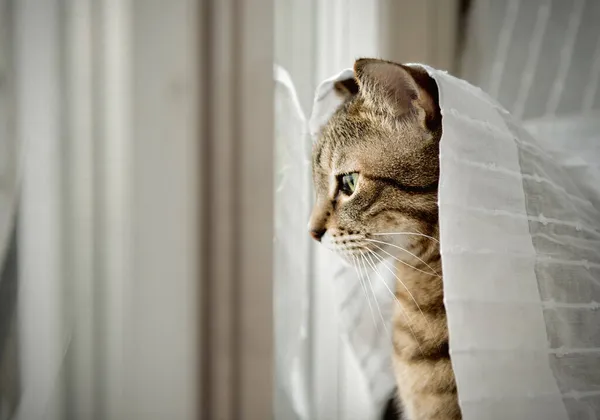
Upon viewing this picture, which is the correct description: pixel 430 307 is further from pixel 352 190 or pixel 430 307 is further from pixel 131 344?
pixel 131 344

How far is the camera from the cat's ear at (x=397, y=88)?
0.54m

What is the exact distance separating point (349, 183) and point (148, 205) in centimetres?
28

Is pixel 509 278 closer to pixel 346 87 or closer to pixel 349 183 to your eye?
pixel 349 183

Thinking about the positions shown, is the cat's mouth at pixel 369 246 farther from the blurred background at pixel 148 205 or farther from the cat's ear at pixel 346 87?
the cat's ear at pixel 346 87

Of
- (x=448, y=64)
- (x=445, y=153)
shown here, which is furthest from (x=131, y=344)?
(x=448, y=64)

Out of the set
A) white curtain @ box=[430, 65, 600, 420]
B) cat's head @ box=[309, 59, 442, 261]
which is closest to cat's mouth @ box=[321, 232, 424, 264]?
cat's head @ box=[309, 59, 442, 261]

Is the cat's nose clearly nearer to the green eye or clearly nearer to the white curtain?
the green eye

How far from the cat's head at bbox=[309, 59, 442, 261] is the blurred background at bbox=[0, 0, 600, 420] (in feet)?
0.31

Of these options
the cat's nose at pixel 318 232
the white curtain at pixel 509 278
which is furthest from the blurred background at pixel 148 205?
the white curtain at pixel 509 278

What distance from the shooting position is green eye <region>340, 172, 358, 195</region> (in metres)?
0.65

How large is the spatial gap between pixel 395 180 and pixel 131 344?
396 mm

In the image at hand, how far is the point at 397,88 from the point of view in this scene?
59 centimetres

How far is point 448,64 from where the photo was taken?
103 centimetres

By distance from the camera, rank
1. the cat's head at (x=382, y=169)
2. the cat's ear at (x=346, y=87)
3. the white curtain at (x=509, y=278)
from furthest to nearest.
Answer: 1. the cat's ear at (x=346, y=87)
2. the cat's head at (x=382, y=169)
3. the white curtain at (x=509, y=278)
